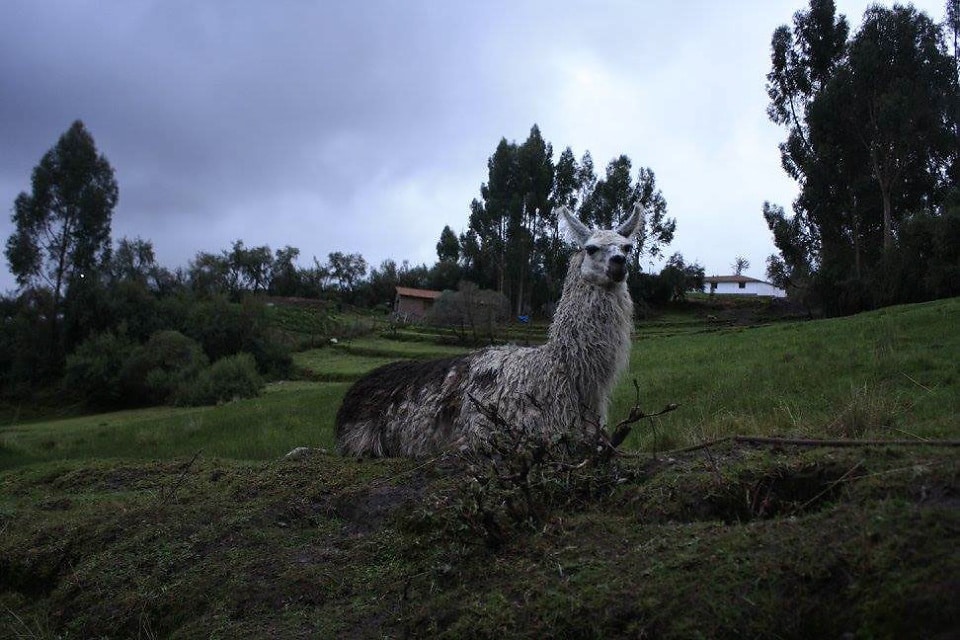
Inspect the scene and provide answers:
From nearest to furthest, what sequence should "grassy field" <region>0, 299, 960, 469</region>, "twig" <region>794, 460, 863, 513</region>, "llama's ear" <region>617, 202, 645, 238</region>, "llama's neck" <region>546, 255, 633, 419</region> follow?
"twig" <region>794, 460, 863, 513</region>
"grassy field" <region>0, 299, 960, 469</region>
"llama's neck" <region>546, 255, 633, 419</region>
"llama's ear" <region>617, 202, 645, 238</region>

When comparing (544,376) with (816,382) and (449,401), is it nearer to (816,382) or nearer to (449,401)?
(449,401)

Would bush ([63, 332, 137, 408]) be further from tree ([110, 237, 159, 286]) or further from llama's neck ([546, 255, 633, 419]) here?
llama's neck ([546, 255, 633, 419])

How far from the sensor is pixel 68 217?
205 feet

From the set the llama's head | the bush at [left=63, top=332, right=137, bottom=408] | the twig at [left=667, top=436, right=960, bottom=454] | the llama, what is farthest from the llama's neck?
the bush at [left=63, top=332, right=137, bottom=408]

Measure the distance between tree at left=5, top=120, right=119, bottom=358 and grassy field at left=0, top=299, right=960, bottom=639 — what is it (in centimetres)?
6212

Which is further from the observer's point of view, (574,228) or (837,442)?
(574,228)

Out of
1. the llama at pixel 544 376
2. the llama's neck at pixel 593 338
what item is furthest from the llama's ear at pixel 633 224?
the llama's neck at pixel 593 338

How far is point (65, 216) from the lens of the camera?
62.5 meters

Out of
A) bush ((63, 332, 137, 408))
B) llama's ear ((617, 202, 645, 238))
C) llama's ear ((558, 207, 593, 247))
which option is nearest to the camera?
llama's ear ((558, 207, 593, 247))

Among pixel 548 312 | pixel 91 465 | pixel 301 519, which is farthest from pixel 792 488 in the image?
pixel 548 312

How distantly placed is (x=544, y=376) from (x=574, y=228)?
72.3 inches

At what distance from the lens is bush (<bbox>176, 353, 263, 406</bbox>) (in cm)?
4256

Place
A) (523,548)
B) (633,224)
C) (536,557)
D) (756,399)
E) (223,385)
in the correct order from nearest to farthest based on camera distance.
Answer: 1. (536,557)
2. (523,548)
3. (633,224)
4. (756,399)
5. (223,385)

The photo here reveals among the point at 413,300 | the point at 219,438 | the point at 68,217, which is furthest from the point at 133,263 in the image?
the point at 219,438
